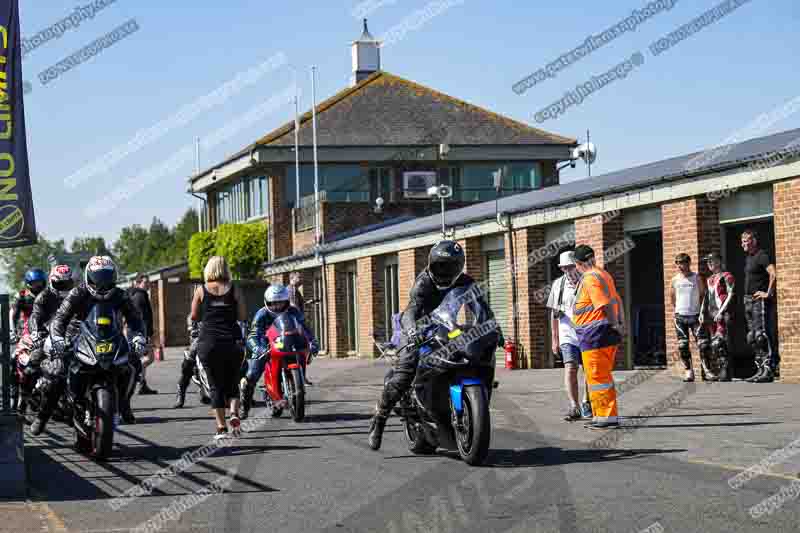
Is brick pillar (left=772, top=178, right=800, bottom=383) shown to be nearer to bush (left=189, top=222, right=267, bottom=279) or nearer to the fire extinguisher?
the fire extinguisher

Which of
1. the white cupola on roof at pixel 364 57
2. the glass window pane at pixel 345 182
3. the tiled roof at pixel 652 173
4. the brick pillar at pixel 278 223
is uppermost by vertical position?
the white cupola on roof at pixel 364 57

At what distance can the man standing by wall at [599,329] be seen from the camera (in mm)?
12289

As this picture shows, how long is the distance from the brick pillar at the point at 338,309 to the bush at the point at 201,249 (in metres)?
20.4

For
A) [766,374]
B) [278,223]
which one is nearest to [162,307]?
[278,223]

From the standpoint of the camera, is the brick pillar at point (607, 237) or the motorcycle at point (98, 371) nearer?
the motorcycle at point (98, 371)

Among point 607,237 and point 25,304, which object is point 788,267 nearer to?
point 607,237

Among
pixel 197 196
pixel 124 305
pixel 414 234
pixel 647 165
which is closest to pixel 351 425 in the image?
pixel 124 305

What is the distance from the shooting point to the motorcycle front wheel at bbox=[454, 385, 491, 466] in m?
9.72

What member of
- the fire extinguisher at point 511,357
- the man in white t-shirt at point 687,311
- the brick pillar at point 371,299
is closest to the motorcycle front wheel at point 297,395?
the man in white t-shirt at point 687,311

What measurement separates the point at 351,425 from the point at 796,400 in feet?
16.7

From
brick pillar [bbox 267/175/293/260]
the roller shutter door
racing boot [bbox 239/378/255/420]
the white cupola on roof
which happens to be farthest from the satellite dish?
the white cupola on roof

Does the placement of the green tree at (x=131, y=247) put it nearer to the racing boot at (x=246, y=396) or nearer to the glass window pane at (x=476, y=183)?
the glass window pane at (x=476, y=183)

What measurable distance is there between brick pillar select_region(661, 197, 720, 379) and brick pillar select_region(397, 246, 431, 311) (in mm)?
10411

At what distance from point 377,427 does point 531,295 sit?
14.2 meters
